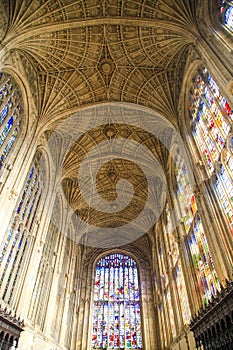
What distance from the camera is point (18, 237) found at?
14195 mm

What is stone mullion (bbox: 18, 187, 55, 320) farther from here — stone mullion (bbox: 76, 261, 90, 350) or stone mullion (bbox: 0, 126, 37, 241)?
stone mullion (bbox: 76, 261, 90, 350)

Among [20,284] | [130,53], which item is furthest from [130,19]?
[20,284]

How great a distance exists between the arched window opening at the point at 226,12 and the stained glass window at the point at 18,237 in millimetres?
13850

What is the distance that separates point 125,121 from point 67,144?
514 cm

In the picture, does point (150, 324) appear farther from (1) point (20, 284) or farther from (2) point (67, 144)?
(2) point (67, 144)

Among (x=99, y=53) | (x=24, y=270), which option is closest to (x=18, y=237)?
(x=24, y=270)

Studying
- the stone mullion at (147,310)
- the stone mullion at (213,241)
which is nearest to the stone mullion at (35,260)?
the stone mullion at (213,241)

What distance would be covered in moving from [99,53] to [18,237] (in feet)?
41.0

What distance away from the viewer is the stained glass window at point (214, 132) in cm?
1035

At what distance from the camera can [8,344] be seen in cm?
1179

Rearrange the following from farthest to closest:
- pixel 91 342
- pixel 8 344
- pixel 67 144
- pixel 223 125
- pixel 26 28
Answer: pixel 91 342 → pixel 67 144 → pixel 26 28 → pixel 8 344 → pixel 223 125

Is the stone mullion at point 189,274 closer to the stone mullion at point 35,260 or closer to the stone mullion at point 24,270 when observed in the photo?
the stone mullion at point 35,260

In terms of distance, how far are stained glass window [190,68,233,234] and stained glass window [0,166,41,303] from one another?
35.4 ft

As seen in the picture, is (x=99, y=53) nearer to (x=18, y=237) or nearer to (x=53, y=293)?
(x=18, y=237)
